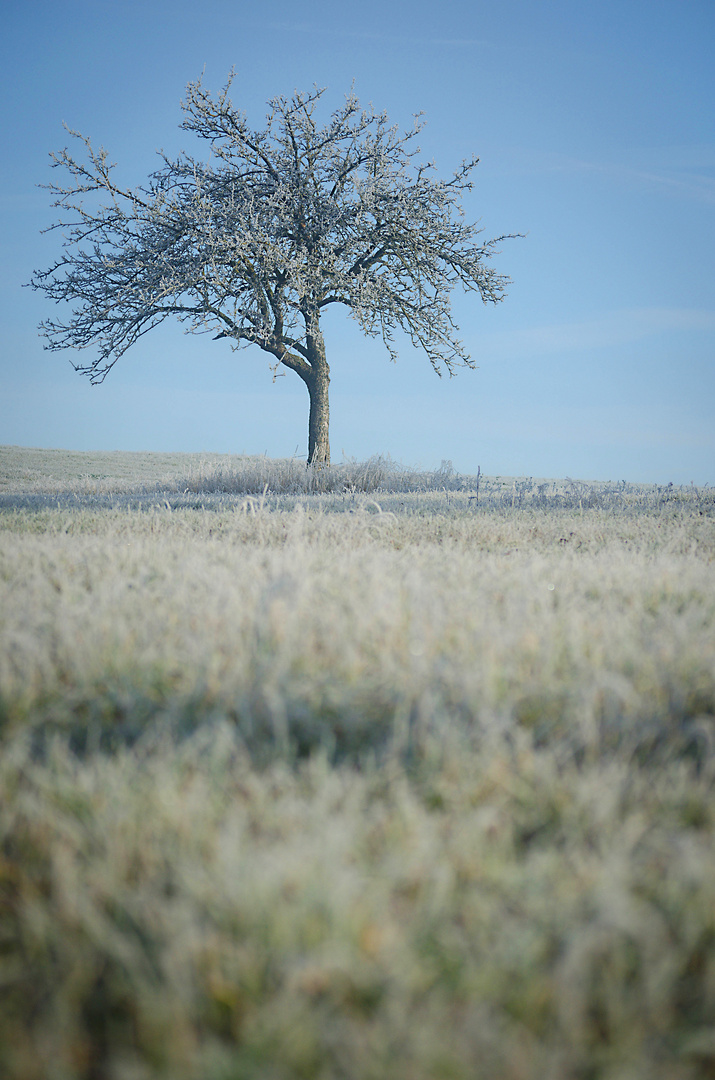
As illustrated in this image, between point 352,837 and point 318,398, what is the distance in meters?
15.7

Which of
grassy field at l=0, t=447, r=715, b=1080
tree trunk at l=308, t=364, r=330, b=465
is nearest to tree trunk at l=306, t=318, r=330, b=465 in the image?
tree trunk at l=308, t=364, r=330, b=465

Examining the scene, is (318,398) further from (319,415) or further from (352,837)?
(352,837)

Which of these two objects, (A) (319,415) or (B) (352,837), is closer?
(B) (352,837)

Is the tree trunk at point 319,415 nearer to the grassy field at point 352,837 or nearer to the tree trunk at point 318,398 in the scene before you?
the tree trunk at point 318,398

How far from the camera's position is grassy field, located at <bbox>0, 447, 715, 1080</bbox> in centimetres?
94

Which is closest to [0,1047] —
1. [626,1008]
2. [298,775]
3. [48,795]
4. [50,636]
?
[48,795]

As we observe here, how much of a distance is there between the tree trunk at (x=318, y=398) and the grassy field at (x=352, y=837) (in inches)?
539

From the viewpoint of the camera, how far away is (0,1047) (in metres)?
0.93

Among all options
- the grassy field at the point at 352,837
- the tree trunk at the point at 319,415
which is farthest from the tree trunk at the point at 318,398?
the grassy field at the point at 352,837

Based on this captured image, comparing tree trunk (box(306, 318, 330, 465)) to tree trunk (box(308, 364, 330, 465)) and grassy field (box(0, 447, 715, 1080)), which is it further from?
grassy field (box(0, 447, 715, 1080))

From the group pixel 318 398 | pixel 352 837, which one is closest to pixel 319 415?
pixel 318 398

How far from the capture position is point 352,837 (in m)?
1.25

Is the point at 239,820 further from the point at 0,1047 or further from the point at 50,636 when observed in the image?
the point at 50,636

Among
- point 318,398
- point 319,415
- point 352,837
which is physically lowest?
point 352,837
